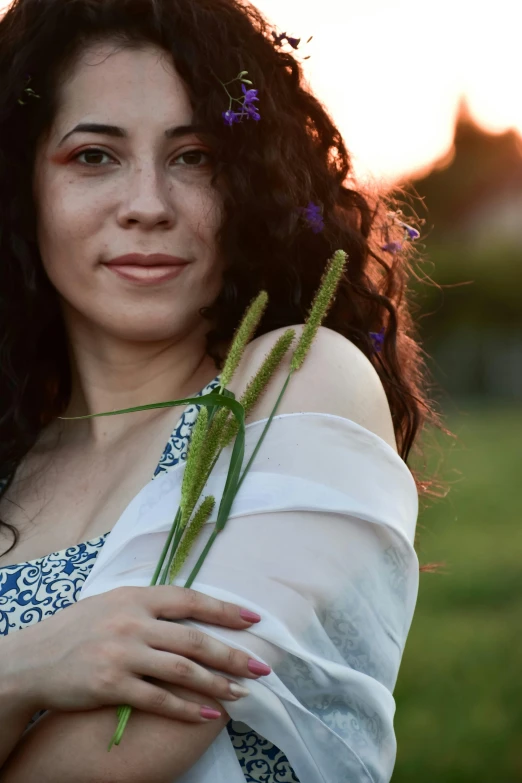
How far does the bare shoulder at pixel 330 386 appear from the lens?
218cm

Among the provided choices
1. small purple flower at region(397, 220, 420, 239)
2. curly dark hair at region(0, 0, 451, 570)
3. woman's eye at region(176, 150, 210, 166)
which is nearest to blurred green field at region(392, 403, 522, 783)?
curly dark hair at region(0, 0, 451, 570)

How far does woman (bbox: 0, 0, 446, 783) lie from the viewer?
81.0 inches

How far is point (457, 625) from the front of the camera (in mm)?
8664

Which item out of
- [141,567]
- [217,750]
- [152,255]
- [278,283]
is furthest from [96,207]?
[217,750]

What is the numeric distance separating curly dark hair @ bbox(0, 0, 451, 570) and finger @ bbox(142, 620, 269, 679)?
92cm

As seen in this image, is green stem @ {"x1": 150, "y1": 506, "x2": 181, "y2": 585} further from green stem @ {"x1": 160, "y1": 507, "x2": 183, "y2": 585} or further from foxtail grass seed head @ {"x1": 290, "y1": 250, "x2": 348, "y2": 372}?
foxtail grass seed head @ {"x1": 290, "y1": 250, "x2": 348, "y2": 372}

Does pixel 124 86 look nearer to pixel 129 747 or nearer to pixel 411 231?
pixel 411 231

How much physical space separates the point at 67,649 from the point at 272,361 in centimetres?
64

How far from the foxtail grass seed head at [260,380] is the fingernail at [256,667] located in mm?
397

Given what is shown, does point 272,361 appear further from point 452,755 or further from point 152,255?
point 452,755

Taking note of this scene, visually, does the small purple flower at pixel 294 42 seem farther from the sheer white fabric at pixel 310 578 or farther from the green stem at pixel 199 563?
the green stem at pixel 199 563

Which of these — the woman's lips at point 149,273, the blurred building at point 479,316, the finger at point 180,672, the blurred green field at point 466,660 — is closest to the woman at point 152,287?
the woman's lips at point 149,273

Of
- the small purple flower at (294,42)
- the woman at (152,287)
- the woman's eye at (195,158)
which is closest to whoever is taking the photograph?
the woman at (152,287)

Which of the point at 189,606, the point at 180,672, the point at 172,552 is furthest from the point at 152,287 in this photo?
the point at 180,672
